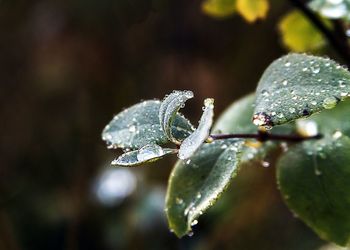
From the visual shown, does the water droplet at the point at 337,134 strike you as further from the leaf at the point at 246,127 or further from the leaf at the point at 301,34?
the leaf at the point at 301,34

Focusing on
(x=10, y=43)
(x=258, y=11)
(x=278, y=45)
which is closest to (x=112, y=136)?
(x=258, y=11)

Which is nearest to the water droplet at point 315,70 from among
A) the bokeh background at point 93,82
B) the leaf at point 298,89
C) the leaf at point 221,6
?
the leaf at point 298,89

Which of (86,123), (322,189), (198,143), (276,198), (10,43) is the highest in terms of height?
(198,143)

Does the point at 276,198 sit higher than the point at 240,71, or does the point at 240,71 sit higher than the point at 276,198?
the point at 240,71

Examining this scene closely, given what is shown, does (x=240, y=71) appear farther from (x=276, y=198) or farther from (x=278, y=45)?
(x=276, y=198)

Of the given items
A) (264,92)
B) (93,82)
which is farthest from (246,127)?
(93,82)

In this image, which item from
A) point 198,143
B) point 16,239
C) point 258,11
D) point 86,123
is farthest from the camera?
point 86,123

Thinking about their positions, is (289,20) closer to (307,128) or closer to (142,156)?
(307,128)
